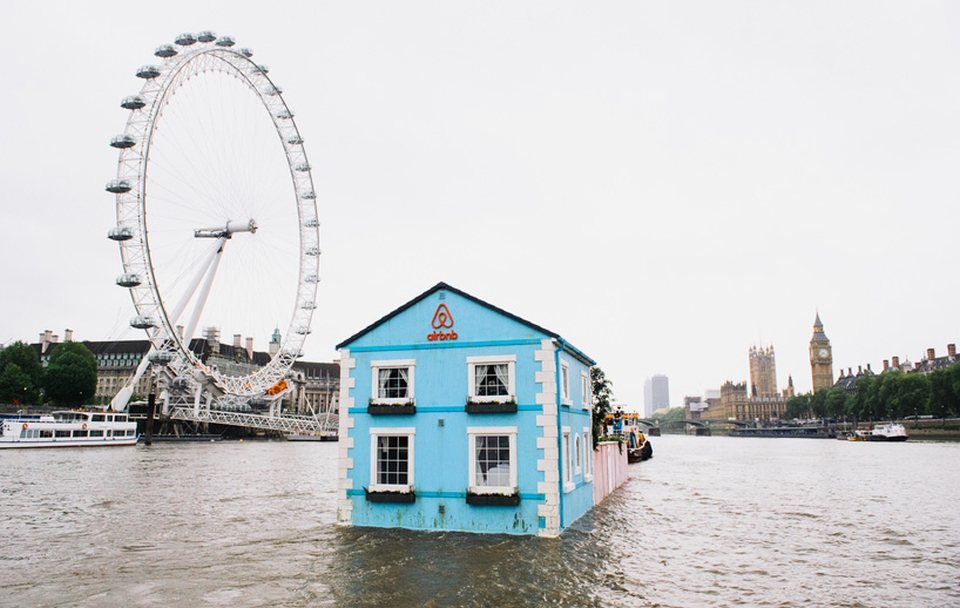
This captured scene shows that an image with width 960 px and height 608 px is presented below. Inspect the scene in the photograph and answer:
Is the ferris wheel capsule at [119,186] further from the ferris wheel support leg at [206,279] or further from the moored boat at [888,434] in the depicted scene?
the moored boat at [888,434]

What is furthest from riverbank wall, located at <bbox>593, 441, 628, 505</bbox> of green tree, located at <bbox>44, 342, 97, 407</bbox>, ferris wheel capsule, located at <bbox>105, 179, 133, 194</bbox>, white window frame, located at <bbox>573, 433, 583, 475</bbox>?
green tree, located at <bbox>44, 342, 97, 407</bbox>

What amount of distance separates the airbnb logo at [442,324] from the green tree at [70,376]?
333 ft

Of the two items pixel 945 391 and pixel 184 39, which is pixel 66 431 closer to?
pixel 184 39

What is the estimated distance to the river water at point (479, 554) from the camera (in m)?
15.8

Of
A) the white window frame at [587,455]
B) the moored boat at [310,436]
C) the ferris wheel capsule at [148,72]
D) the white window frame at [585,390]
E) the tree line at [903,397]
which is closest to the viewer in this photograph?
the white window frame at [585,390]

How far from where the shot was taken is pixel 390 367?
22.3 metres

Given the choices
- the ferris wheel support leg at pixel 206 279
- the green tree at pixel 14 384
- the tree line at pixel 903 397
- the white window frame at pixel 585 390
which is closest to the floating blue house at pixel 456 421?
the white window frame at pixel 585 390

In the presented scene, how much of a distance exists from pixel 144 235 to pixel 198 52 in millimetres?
21737

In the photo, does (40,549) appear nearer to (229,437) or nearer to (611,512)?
(611,512)

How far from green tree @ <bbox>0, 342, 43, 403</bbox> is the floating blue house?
318 ft

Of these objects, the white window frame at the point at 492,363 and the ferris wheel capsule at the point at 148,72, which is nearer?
the white window frame at the point at 492,363

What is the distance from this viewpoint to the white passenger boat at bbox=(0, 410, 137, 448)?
7562 centimetres

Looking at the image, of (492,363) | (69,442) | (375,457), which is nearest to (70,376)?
(69,442)

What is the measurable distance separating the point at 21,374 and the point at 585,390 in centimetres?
10074
